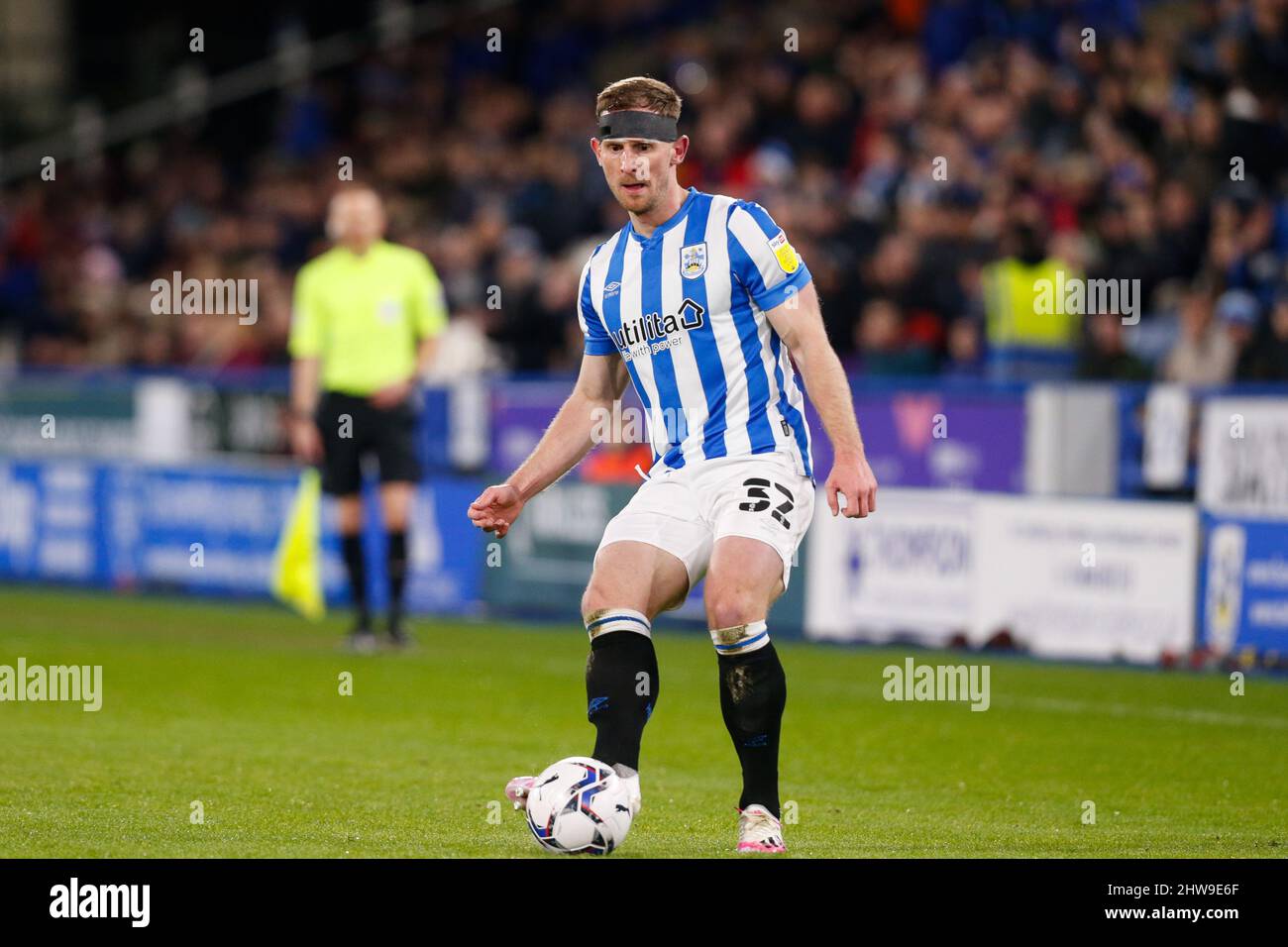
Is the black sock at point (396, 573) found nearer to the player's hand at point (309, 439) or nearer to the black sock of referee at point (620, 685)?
the player's hand at point (309, 439)

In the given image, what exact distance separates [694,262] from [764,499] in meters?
0.77

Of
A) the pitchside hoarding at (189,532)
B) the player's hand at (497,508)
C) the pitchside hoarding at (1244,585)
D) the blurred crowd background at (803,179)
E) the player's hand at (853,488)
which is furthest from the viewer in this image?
the pitchside hoarding at (189,532)

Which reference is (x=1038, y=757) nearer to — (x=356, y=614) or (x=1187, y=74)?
(x=356, y=614)

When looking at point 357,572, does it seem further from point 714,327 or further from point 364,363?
point 714,327

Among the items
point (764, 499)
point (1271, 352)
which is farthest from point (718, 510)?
point (1271, 352)

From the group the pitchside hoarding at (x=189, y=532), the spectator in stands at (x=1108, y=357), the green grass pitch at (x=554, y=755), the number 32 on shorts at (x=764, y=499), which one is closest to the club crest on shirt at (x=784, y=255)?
the number 32 on shorts at (x=764, y=499)

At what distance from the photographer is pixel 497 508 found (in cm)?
680

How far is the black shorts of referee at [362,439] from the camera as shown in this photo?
12.8 metres

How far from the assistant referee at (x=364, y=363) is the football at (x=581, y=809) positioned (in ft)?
22.0

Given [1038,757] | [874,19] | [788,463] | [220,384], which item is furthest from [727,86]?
[788,463]

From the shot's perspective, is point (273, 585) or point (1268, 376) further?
point (273, 585)

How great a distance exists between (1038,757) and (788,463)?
2.79 meters

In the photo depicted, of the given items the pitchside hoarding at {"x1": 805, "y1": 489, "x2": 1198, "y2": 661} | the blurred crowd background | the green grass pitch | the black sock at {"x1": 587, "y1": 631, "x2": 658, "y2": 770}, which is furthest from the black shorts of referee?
the black sock at {"x1": 587, "y1": 631, "x2": 658, "y2": 770}

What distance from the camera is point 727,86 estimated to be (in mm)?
20672
